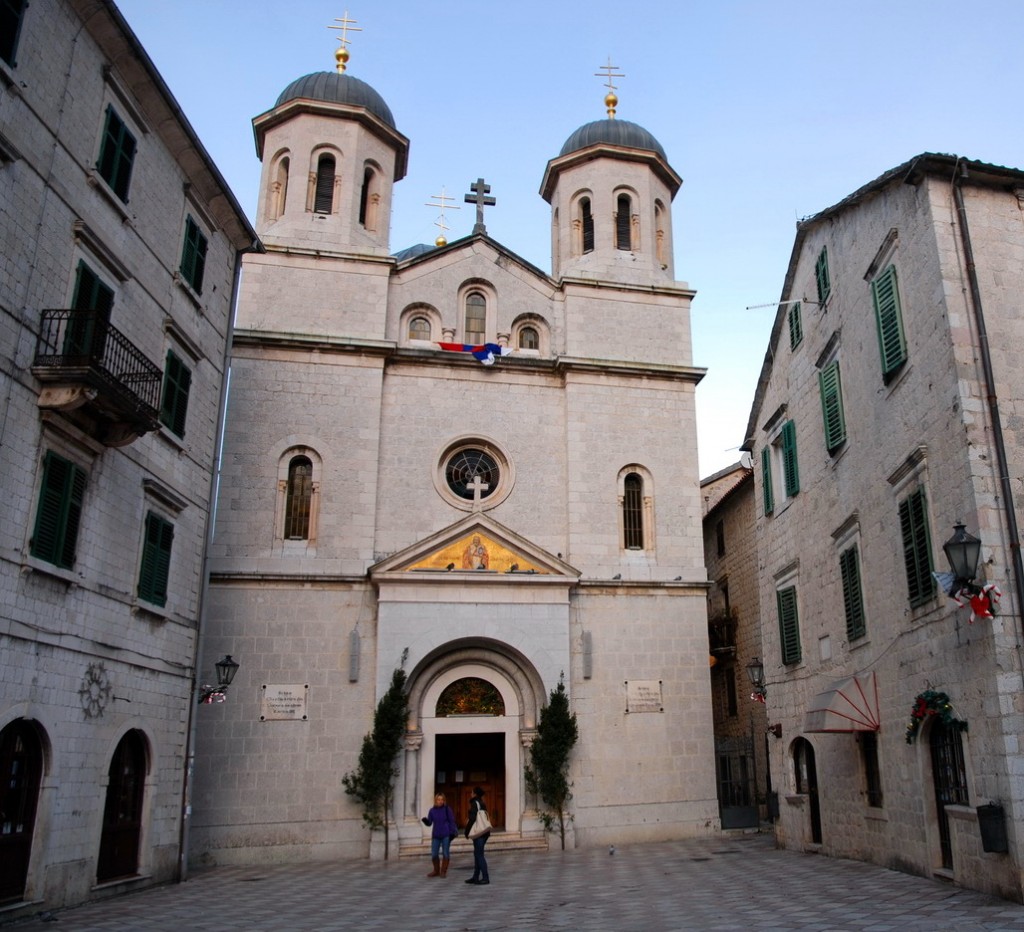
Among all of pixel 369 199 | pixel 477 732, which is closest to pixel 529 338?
pixel 369 199

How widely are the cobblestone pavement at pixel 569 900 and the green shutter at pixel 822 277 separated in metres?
10.2

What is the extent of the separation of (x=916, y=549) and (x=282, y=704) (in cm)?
1308

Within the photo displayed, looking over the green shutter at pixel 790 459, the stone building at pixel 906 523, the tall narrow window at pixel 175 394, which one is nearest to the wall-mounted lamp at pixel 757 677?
the stone building at pixel 906 523

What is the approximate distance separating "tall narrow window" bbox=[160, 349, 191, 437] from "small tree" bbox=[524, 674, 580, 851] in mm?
9762

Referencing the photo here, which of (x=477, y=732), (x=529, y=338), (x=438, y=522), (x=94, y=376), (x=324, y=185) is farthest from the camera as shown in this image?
(x=324, y=185)

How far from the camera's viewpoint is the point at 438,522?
22016 mm

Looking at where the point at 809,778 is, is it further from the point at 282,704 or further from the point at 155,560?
the point at 155,560

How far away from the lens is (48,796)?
12.1 metres

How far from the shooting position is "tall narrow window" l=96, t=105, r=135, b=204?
14.0 m

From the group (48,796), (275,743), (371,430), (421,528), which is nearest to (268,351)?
(371,430)

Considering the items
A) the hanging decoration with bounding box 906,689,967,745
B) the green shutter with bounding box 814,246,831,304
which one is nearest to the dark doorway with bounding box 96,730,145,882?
the hanging decoration with bounding box 906,689,967,745

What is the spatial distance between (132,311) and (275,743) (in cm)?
973

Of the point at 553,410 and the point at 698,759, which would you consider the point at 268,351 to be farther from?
the point at 698,759

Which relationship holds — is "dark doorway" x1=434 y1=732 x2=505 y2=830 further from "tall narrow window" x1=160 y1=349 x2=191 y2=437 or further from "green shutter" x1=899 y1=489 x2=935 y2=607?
"green shutter" x1=899 y1=489 x2=935 y2=607
